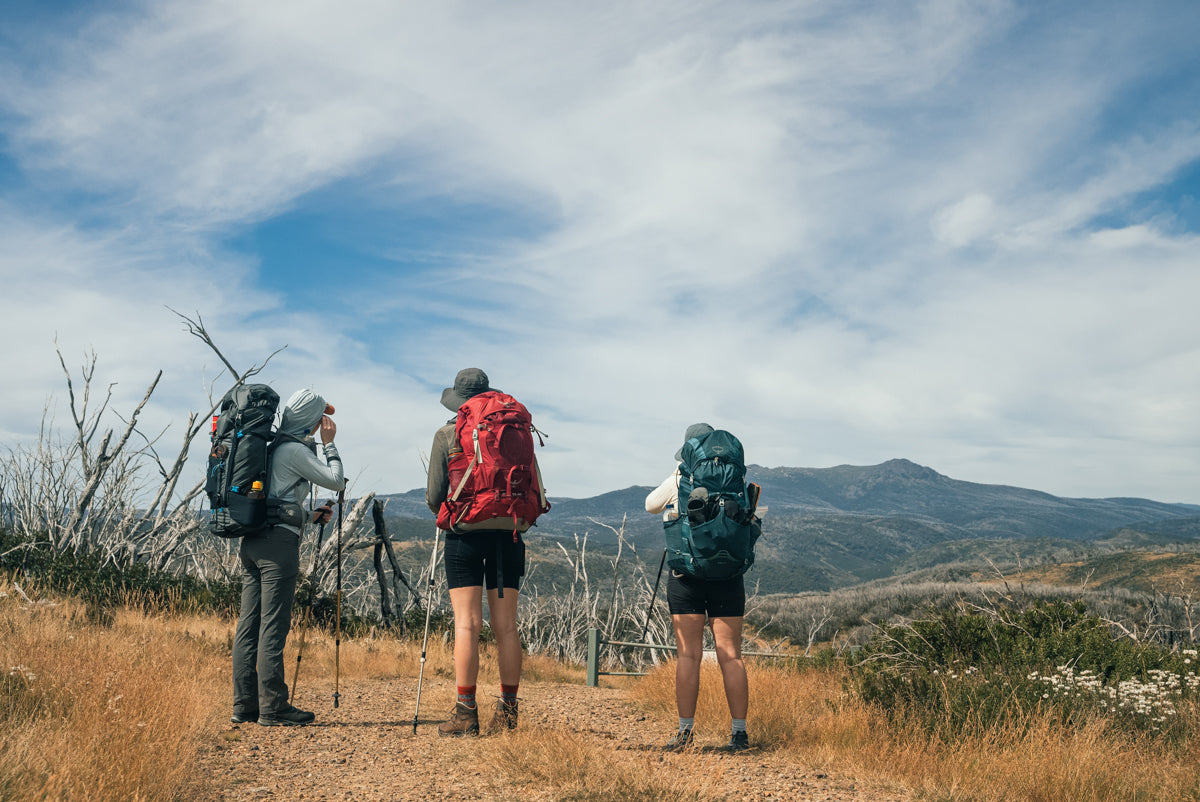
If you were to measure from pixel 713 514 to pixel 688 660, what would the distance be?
88 centimetres

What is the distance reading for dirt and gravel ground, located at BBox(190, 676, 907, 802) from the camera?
3633 millimetres

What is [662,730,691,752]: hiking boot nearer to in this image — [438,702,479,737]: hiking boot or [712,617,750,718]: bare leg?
[712,617,750,718]: bare leg

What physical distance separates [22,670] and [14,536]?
7574mm

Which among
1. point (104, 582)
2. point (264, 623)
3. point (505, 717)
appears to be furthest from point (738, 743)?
point (104, 582)

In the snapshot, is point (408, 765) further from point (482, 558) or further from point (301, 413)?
point (301, 413)

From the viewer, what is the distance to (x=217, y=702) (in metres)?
5.13

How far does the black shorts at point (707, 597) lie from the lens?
4.57 metres

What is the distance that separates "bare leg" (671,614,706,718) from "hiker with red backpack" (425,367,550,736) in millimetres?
945

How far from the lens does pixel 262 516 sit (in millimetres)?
4668

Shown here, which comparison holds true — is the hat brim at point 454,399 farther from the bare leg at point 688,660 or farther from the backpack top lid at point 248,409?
the bare leg at point 688,660

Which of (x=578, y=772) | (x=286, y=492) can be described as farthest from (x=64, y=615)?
(x=578, y=772)

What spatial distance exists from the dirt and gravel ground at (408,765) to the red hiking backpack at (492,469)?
124 cm

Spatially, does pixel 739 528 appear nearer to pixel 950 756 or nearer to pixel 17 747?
pixel 950 756

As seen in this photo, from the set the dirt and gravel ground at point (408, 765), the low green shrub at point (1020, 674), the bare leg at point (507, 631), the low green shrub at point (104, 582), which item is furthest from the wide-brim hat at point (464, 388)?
the low green shrub at point (104, 582)
